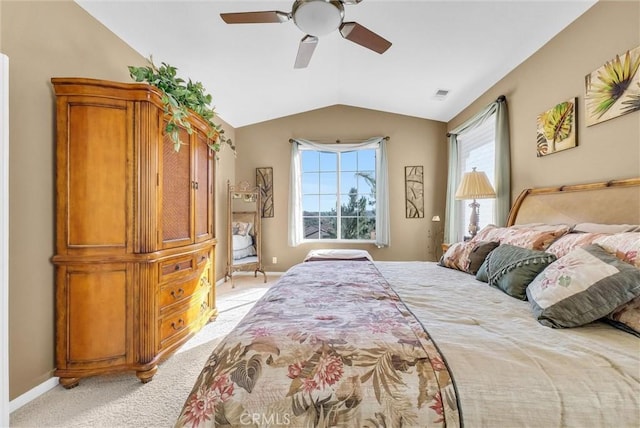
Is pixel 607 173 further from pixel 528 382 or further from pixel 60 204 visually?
pixel 60 204

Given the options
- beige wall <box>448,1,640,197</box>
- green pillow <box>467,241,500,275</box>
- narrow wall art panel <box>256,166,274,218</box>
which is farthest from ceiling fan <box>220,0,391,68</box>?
narrow wall art panel <box>256,166,274,218</box>

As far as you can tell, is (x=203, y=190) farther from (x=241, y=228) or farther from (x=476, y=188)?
(x=476, y=188)

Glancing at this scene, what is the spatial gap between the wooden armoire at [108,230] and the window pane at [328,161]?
334 cm

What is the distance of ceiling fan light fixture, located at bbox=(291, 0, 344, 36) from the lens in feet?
5.89

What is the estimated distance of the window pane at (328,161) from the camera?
513 cm

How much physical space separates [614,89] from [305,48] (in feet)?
7.25

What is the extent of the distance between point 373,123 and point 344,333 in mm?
4477

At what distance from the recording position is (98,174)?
1.86 meters

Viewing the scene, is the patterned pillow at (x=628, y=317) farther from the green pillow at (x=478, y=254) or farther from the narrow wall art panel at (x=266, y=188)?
the narrow wall art panel at (x=266, y=188)


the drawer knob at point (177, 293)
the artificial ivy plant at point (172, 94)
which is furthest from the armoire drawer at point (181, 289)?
the artificial ivy plant at point (172, 94)

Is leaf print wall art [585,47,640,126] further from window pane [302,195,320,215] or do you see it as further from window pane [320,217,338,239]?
window pane [302,195,320,215]

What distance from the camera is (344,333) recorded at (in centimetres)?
99

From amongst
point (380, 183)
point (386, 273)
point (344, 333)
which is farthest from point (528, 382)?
point (380, 183)

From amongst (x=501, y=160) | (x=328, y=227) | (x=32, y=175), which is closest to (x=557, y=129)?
(x=501, y=160)
